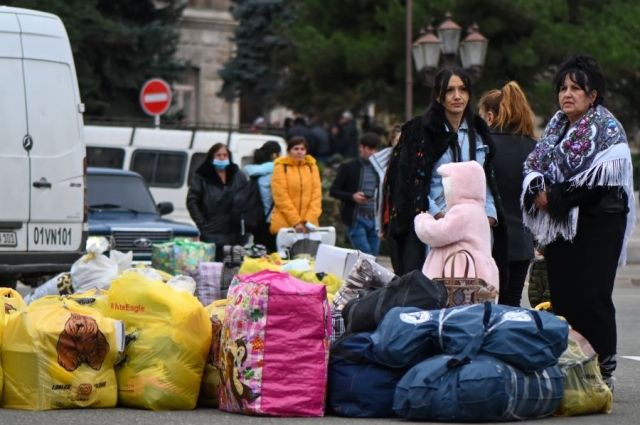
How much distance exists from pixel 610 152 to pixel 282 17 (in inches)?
1650

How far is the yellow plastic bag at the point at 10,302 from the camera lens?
406 inches

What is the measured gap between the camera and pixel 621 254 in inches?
385

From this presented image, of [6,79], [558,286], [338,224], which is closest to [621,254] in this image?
[558,286]

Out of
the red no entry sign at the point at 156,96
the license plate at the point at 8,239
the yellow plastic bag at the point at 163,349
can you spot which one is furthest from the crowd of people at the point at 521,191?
the red no entry sign at the point at 156,96

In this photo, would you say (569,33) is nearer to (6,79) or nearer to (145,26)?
(145,26)

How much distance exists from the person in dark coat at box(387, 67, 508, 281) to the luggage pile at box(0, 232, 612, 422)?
0.36m

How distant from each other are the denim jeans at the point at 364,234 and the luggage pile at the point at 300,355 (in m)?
9.39

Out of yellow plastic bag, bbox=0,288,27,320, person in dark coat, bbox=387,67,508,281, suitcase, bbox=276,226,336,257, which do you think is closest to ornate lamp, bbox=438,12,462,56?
suitcase, bbox=276,226,336,257

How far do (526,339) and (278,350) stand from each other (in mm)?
1221

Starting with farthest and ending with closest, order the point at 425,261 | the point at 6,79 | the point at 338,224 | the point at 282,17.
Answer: the point at 282,17 → the point at 338,224 → the point at 6,79 → the point at 425,261

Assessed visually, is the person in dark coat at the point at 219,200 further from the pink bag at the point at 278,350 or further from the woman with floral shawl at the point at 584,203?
the pink bag at the point at 278,350

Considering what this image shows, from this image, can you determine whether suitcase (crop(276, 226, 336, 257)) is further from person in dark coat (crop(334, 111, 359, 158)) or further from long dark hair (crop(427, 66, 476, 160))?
person in dark coat (crop(334, 111, 359, 158))

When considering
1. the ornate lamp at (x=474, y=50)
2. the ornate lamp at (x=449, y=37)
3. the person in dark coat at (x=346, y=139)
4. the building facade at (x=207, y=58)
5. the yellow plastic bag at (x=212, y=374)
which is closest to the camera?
the yellow plastic bag at (x=212, y=374)

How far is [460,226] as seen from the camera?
9992 millimetres
